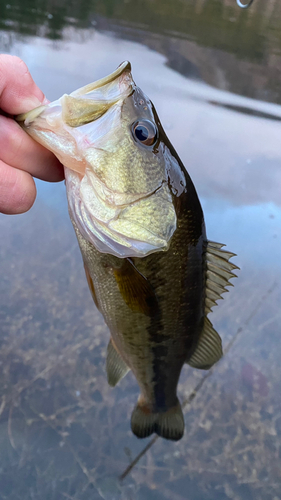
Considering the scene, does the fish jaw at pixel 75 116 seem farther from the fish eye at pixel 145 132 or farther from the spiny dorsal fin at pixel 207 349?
the spiny dorsal fin at pixel 207 349

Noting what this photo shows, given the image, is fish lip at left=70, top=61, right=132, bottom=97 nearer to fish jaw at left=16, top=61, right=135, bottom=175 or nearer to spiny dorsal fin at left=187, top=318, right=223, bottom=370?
fish jaw at left=16, top=61, right=135, bottom=175

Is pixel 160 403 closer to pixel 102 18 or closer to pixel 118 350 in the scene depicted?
pixel 118 350

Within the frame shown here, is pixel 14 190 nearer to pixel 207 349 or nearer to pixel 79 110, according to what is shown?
pixel 79 110

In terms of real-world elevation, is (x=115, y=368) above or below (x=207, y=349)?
below

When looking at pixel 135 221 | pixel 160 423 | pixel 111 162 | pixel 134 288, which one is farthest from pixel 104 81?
pixel 160 423

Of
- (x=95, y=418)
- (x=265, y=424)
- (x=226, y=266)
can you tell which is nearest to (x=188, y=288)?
(x=226, y=266)

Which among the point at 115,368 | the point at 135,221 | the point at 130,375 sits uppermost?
the point at 135,221

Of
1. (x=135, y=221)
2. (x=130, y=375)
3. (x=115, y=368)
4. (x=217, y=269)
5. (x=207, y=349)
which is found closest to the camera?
(x=135, y=221)
